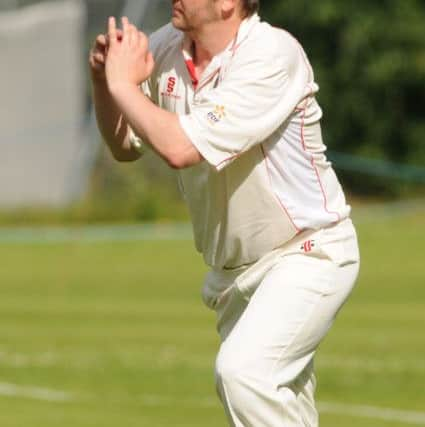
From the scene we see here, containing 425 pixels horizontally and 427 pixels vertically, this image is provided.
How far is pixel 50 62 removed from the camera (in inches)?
1404

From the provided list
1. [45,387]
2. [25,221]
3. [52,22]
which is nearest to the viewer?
[45,387]

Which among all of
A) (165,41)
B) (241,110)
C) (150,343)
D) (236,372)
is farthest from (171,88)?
(150,343)

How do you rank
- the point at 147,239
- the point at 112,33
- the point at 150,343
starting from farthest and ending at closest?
the point at 147,239 → the point at 150,343 → the point at 112,33

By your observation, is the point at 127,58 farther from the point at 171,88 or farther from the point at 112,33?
the point at 171,88

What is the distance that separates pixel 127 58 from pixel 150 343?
9.13m

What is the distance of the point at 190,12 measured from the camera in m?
6.73

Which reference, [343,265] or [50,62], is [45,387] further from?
[50,62]

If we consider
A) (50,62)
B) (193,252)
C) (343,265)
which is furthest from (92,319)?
(50,62)

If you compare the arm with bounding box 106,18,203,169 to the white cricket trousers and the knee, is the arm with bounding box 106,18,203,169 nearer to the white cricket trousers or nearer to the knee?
the white cricket trousers

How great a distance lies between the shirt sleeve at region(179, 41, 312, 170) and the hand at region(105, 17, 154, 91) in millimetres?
232

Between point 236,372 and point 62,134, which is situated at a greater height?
point 236,372

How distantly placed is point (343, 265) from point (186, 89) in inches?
36.3

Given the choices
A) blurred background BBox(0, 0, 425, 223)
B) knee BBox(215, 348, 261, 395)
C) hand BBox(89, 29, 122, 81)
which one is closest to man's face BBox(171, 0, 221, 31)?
hand BBox(89, 29, 122, 81)

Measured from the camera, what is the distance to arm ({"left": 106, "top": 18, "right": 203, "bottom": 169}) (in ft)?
21.2
